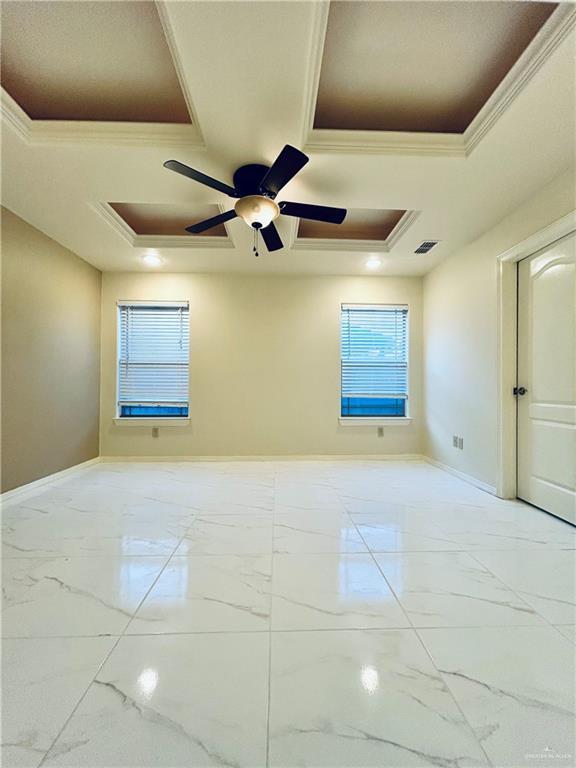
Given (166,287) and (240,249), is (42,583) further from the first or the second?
(166,287)

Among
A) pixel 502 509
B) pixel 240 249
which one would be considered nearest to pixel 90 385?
pixel 240 249

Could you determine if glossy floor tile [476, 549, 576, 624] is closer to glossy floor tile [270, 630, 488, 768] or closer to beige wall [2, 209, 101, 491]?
glossy floor tile [270, 630, 488, 768]

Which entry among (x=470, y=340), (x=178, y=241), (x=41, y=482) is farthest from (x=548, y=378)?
(x=41, y=482)

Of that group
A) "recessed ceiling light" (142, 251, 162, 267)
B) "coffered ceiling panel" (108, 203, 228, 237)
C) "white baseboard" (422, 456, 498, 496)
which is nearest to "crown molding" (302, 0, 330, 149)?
"coffered ceiling panel" (108, 203, 228, 237)

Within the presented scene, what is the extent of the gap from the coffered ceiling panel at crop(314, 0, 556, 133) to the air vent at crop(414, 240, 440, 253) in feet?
4.90

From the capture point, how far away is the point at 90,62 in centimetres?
192

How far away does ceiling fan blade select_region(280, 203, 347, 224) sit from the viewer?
258 centimetres

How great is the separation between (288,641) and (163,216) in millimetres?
3790

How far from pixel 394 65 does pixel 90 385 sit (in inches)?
172

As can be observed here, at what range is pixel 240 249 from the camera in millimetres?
4023

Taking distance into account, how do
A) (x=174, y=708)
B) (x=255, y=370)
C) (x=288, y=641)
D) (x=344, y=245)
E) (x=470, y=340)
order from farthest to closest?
1. (x=255, y=370)
2. (x=344, y=245)
3. (x=470, y=340)
4. (x=288, y=641)
5. (x=174, y=708)

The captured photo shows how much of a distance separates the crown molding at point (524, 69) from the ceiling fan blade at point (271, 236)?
4.83 ft

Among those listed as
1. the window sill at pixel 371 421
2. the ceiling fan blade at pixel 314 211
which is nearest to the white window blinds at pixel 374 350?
the window sill at pixel 371 421

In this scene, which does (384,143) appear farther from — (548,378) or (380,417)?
(380,417)
